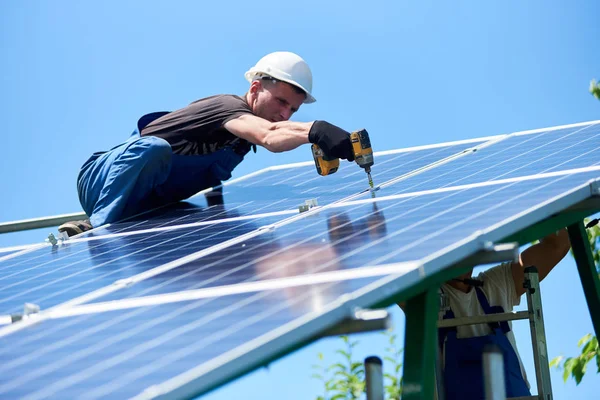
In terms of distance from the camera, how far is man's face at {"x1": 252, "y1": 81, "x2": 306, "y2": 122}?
28.5 feet

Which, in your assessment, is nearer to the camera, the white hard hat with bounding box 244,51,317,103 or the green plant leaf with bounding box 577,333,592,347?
the white hard hat with bounding box 244,51,317,103

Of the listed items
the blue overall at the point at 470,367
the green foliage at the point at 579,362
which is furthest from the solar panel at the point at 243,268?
the green foliage at the point at 579,362

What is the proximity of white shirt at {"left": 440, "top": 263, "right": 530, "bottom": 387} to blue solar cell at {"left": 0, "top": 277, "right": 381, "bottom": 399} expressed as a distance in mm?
3012

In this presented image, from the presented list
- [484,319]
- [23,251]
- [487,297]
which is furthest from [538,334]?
[23,251]

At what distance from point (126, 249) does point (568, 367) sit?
682 cm

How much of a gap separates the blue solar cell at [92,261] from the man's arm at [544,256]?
71.6 inches

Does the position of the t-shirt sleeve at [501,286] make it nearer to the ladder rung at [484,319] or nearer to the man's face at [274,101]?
the ladder rung at [484,319]

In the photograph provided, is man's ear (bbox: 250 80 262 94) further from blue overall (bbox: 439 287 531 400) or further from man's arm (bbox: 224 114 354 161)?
blue overall (bbox: 439 287 531 400)

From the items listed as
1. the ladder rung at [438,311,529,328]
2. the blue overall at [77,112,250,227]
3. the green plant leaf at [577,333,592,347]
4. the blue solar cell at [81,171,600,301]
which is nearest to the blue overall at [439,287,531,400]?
the ladder rung at [438,311,529,328]

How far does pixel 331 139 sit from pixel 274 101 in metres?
1.48

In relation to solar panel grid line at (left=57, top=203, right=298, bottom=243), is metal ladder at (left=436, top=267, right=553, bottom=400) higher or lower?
lower

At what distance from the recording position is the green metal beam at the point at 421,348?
4621mm

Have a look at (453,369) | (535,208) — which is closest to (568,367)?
(453,369)

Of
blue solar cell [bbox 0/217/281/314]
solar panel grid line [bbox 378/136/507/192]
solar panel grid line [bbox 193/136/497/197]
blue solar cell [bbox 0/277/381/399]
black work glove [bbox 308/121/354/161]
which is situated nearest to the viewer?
blue solar cell [bbox 0/277/381/399]
